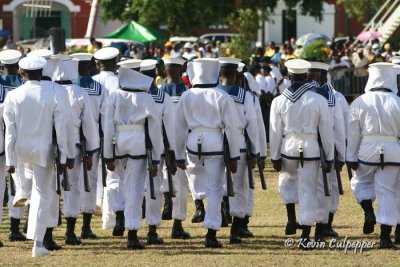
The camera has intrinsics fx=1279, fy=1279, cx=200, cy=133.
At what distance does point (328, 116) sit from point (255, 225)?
262 centimetres

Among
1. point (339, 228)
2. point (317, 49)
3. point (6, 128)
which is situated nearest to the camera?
point (6, 128)

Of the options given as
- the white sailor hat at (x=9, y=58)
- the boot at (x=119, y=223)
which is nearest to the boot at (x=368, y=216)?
the boot at (x=119, y=223)

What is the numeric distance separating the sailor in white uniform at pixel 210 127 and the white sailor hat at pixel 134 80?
21.3 inches

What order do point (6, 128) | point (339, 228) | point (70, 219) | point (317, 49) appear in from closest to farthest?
point (6, 128), point (70, 219), point (339, 228), point (317, 49)

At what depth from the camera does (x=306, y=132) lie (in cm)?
1443

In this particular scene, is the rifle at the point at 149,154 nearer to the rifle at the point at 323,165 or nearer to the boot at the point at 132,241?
the boot at the point at 132,241

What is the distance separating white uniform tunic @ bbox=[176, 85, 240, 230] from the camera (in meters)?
14.3

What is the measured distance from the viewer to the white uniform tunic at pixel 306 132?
14.3 meters

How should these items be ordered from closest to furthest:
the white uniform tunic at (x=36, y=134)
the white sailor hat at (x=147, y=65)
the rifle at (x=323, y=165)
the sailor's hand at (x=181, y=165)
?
the white uniform tunic at (x=36, y=134), the rifle at (x=323, y=165), the sailor's hand at (x=181, y=165), the white sailor hat at (x=147, y=65)

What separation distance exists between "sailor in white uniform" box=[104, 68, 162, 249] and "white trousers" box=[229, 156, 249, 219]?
1.28 metres

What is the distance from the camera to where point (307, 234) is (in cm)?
1438

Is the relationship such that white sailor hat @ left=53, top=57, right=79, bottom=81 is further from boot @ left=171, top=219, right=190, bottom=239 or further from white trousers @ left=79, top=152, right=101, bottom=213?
boot @ left=171, top=219, right=190, bottom=239

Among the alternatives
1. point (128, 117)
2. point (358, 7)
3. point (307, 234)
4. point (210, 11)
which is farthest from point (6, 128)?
point (358, 7)

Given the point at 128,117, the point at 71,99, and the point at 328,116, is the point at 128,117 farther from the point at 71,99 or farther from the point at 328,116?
the point at 328,116
